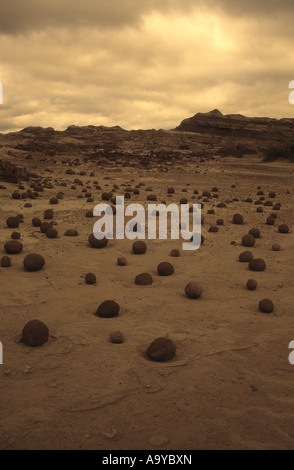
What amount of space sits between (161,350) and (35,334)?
1.28 metres

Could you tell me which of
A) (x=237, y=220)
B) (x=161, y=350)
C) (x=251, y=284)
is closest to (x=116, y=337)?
(x=161, y=350)

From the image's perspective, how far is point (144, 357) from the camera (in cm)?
374

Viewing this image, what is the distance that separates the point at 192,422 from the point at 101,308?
2045mm

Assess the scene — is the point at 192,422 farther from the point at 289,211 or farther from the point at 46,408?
the point at 289,211

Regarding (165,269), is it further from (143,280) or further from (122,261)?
(122,261)

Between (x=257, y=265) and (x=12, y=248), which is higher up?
(x=12, y=248)

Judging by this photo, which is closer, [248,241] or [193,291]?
[193,291]

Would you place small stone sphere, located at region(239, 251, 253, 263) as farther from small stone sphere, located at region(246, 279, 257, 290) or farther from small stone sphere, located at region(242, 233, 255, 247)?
small stone sphere, located at region(246, 279, 257, 290)

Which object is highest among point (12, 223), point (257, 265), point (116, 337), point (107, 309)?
point (12, 223)

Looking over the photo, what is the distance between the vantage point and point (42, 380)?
3.31 metres

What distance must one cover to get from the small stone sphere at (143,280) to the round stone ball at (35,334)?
6.69 feet

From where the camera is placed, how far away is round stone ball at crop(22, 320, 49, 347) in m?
3.87

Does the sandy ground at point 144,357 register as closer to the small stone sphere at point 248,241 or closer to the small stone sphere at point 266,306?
the small stone sphere at point 266,306

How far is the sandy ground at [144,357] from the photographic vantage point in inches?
108
